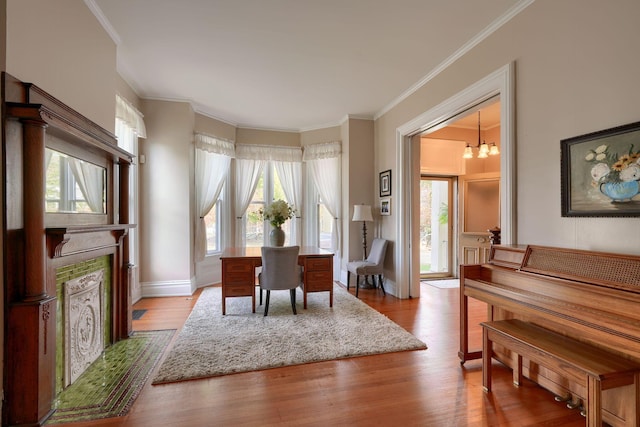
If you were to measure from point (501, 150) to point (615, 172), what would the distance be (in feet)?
2.82

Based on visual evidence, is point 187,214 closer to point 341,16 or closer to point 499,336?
point 341,16

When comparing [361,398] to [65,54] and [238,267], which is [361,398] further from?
[65,54]

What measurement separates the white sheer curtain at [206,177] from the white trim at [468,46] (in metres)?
3.00

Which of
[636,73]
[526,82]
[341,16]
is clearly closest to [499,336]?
[636,73]

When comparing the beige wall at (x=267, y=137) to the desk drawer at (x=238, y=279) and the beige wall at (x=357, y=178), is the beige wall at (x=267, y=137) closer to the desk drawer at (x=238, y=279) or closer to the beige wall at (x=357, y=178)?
the beige wall at (x=357, y=178)

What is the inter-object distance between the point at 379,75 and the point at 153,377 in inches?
150

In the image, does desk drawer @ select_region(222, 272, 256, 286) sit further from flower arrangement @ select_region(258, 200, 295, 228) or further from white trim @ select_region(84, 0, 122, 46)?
white trim @ select_region(84, 0, 122, 46)

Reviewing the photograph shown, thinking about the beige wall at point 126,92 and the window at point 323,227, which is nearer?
the beige wall at point 126,92

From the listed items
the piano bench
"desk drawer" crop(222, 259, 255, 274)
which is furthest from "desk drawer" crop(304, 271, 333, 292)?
the piano bench

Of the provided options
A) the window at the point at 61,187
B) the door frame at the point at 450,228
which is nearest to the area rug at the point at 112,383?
the window at the point at 61,187

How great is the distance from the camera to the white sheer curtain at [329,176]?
17.2 ft

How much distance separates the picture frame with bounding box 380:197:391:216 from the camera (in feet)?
14.8

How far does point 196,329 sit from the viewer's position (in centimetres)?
303

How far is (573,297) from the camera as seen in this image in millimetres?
1660
